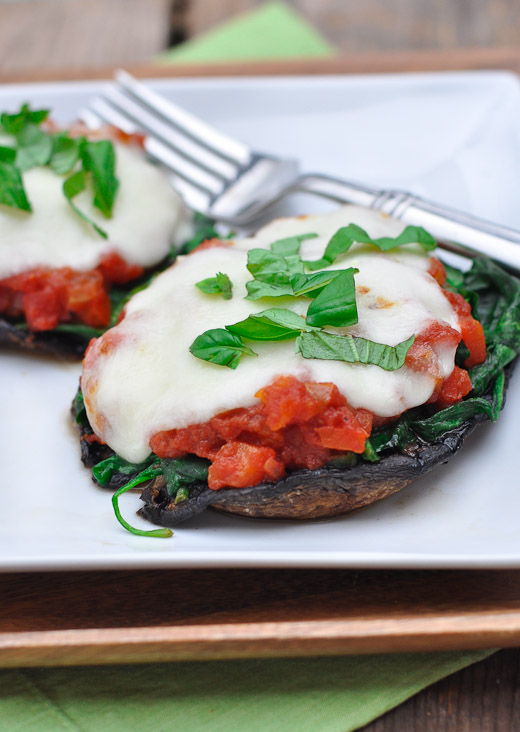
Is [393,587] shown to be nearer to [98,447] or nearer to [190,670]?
[190,670]

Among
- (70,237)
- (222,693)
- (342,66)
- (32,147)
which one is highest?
Result: (342,66)

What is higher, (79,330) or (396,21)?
(396,21)

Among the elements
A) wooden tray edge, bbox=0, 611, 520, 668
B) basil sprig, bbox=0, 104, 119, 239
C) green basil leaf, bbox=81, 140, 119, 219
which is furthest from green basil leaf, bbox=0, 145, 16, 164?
wooden tray edge, bbox=0, 611, 520, 668

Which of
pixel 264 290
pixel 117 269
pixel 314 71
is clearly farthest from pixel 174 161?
pixel 264 290

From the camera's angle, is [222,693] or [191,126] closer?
[222,693]

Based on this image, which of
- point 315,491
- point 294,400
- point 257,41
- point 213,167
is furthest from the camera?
point 257,41

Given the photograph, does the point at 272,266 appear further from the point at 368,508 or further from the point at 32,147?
the point at 32,147

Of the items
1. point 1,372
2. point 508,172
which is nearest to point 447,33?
point 508,172
